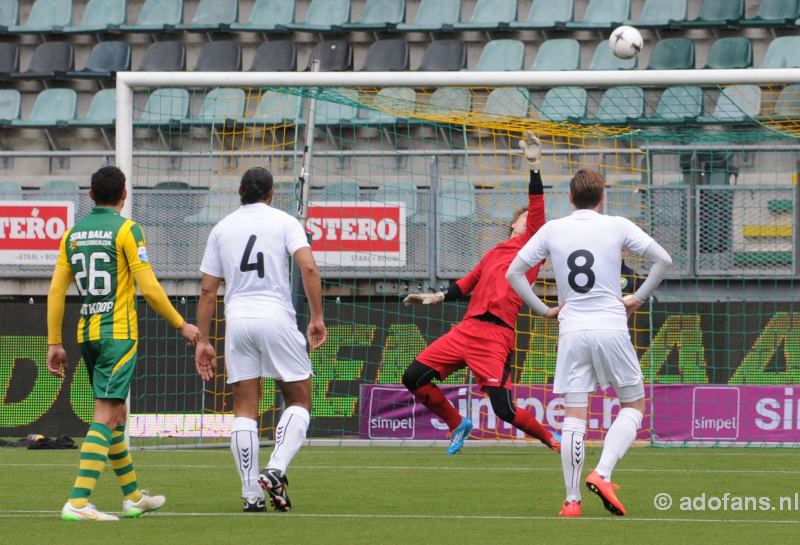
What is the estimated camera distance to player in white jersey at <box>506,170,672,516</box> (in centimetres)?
702

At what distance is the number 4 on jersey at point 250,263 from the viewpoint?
728cm

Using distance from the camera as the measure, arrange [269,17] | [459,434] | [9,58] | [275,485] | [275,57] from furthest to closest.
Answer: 1. [9,58]
2. [269,17]
3. [275,57]
4. [459,434]
5. [275,485]

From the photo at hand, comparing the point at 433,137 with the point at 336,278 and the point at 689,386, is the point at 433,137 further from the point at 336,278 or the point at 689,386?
the point at 689,386

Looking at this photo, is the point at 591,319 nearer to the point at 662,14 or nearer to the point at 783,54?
the point at 783,54

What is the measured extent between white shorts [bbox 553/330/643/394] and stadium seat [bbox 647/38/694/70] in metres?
13.0

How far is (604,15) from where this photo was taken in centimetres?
2067

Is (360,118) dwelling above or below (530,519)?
above

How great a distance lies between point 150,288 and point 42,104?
15380 mm

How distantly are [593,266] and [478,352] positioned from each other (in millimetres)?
3685

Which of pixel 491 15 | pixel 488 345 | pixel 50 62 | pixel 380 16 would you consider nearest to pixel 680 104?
pixel 491 15

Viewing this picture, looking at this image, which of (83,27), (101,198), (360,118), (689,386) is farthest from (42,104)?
(101,198)

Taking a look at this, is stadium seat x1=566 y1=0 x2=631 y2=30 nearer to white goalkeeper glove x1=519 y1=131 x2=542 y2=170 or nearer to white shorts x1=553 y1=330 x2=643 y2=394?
white goalkeeper glove x1=519 y1=131 x2=542 y2=170

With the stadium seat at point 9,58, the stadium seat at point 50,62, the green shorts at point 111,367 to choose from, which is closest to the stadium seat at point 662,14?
the stadium seat at point 50,62

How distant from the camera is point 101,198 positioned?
7.07 meters
